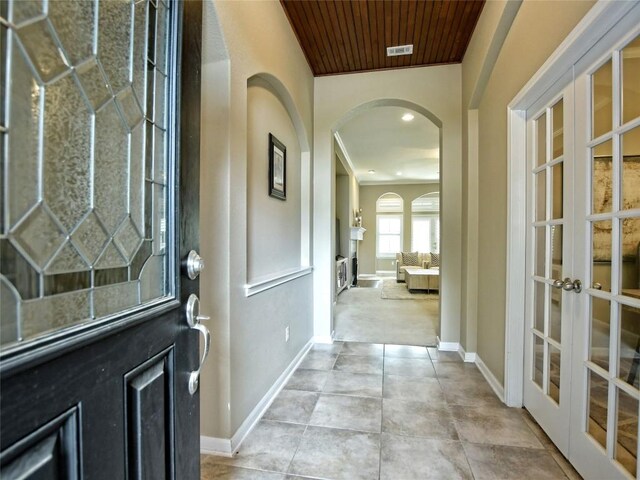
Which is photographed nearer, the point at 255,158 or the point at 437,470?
the point at 437,470

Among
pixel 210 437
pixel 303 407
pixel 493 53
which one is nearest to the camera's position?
pixel 210 437

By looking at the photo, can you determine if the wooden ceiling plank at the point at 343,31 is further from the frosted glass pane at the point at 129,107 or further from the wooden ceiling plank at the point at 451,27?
the frosted glass pane at the point at 129,107

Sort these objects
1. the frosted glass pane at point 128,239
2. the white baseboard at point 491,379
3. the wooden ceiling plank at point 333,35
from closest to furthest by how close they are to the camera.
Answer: the frosted glass pane at point 128,239 < the white baseboard at point 491,379 < the wooden ceiling plank at point 333,35

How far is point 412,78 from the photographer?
3256mm

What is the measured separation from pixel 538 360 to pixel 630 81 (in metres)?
1.55

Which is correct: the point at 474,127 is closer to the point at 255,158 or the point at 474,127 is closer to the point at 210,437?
the point at 255,158

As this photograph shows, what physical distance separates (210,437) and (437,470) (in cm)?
118

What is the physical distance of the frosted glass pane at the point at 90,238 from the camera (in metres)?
0.57

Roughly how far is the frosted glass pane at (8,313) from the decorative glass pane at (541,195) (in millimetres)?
2273

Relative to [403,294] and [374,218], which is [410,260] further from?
[403,294]

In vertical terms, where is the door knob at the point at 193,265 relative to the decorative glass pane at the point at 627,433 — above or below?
above

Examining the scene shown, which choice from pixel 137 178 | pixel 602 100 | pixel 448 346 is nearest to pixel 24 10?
pixel 137 178

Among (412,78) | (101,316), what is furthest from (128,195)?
(412,78)

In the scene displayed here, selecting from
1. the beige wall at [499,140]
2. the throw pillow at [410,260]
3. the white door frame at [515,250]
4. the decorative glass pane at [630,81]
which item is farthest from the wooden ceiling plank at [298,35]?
the throw pillow at [410,260]
